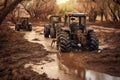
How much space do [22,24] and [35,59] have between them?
20860mm

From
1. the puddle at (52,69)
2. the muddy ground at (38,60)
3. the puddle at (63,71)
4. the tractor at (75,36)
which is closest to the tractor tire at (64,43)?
the tractor at (75,36)

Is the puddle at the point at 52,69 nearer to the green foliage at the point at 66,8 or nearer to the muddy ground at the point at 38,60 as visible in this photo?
the muddy ground at the point at 38,60

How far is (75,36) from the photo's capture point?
17.2 meters

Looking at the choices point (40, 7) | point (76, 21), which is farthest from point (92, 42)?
point (40, 7)

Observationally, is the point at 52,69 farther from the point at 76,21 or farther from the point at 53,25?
the point at 53,25

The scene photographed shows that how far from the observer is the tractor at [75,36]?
53.6ft

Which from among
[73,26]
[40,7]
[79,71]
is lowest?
[79,71]

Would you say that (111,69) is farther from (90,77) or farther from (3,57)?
(3,57)

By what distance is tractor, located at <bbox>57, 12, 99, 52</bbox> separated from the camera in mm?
16344

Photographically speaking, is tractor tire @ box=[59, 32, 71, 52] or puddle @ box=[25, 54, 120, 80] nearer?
puddle @ box=[25, 54, 120, 80]

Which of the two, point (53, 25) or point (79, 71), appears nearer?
point (79, 71)

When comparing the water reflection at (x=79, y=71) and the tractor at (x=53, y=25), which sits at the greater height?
the tractor at (x=53, y=25)

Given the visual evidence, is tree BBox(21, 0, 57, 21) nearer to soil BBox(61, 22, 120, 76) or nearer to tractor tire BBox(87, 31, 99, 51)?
tractor tire BBox(87, 31, 99, 51)

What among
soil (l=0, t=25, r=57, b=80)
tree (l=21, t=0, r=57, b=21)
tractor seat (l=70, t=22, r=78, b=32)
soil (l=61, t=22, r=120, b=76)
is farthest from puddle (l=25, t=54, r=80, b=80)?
tree (l=21, t=0, r=57, b=21)
